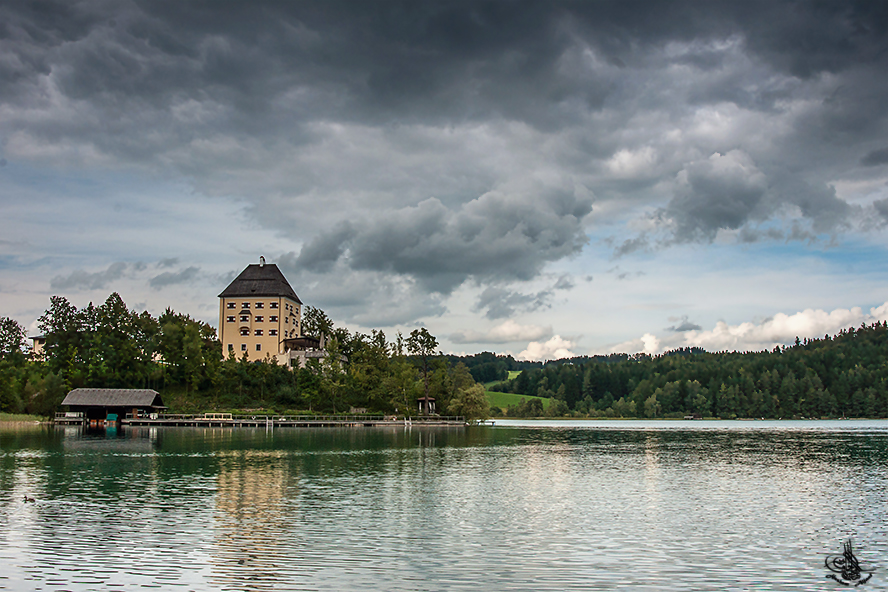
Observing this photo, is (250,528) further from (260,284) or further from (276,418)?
(260,284)

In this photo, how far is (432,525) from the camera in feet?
74.9

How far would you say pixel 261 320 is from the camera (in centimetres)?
12750

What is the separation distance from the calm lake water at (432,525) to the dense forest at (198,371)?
6956 cm

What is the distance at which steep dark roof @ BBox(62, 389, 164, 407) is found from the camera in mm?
100312

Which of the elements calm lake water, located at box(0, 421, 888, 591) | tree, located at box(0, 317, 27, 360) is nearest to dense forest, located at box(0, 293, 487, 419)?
tree, located at box(0, 317, 27, 360)

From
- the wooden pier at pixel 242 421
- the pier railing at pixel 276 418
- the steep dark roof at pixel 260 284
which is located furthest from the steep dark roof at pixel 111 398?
the steep dark roof at pixel 260 284

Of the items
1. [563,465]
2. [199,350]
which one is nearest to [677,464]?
[563,465]

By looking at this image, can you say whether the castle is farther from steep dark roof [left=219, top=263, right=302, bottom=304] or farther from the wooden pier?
the wooden pier

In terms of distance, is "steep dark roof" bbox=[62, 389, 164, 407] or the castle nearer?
"steep dark roof" bbox=[62, 389, 164, 407]

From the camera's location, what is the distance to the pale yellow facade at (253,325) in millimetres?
126688

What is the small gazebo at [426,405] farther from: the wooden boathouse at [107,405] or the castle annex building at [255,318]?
the wooden boathouse at [107,405]

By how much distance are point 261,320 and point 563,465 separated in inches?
3646

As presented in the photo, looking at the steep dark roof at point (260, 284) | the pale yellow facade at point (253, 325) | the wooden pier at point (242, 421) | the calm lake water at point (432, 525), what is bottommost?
the wooden pier at point (242, 421)

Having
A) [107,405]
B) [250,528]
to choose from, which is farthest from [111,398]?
[250,528]
